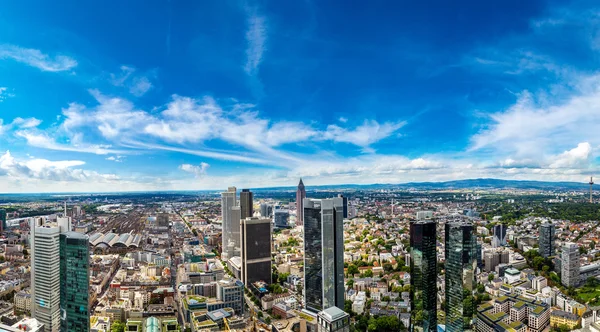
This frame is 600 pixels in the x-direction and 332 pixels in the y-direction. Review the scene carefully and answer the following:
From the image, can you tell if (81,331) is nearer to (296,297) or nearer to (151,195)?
(296,297)

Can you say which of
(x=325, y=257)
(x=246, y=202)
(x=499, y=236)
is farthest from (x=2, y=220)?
(x=499, y=236)

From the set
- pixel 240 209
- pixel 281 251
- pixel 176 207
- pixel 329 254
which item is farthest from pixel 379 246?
pixel 176 207

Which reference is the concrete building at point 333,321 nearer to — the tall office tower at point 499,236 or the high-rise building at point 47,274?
the high-rise building at point 47,274

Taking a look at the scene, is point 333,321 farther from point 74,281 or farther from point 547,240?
point 547,240

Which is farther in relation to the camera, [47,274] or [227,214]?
[227,214]

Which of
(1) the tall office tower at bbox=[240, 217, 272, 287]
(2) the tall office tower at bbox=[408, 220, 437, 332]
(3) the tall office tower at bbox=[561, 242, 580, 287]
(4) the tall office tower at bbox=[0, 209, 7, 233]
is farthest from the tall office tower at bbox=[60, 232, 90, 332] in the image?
(3) the tall office tower at bbox=[561, 242, 580, 287]

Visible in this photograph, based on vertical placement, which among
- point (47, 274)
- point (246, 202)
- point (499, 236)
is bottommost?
point (499, 236)
